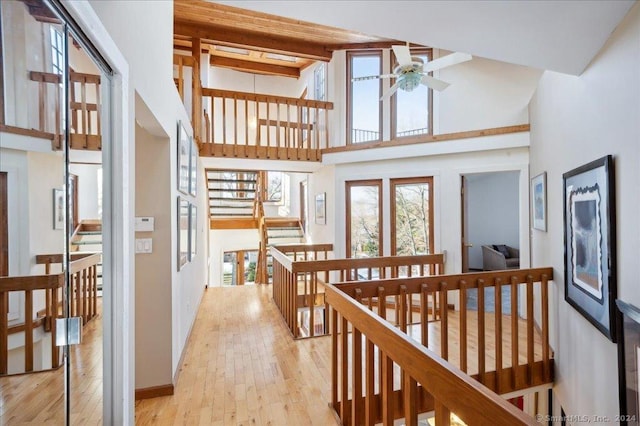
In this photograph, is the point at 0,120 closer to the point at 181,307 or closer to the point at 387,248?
the point at 181,307

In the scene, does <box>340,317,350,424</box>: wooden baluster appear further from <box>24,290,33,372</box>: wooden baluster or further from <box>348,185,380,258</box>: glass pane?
<box>348,185,380,258</box>: glass pane

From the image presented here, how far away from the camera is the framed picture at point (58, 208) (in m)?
1.02

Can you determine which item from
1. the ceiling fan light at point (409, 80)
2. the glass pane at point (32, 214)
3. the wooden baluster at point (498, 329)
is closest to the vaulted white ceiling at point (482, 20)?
the glass pane at point (32, 214)

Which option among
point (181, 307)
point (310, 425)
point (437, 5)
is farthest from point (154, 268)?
point (437, 5)

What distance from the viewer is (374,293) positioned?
2441 mm

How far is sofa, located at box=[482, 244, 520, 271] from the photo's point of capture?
23.2 ft

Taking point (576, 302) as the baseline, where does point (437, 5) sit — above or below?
above

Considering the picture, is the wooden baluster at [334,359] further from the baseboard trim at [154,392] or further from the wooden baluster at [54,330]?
the wooden baluster at [54,330]

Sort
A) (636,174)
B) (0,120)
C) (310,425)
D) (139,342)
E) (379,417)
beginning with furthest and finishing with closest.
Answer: (139,342), (379,417), (310,425), (636,174), (0,120)

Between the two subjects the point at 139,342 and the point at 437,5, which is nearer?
the point at 437,5

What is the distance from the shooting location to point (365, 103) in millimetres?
5641

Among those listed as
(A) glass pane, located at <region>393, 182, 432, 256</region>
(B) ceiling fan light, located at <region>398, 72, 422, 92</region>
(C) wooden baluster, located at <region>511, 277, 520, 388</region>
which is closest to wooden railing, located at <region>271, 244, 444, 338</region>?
(A) glass pane, located at <region>393, 182, 432, 256</region>

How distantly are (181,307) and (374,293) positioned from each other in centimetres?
196

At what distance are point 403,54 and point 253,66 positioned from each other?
5.38 m
